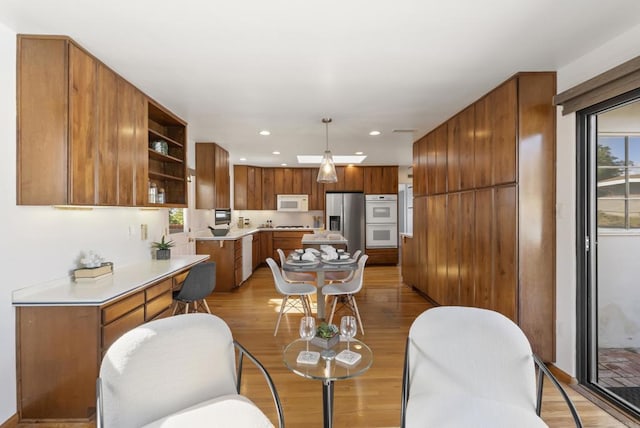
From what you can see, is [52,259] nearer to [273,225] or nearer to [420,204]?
[420,204]

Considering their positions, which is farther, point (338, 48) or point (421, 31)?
point (338, 48)

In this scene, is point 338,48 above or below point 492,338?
above

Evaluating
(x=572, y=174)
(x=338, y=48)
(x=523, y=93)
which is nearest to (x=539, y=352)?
(x=572, y=174)

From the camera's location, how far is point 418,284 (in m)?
4.88

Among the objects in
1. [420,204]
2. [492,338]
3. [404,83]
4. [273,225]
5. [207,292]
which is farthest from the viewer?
[273,225]

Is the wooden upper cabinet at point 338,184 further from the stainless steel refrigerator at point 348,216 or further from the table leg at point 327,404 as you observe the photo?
the table leg at point 327,404

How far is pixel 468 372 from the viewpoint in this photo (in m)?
1.53

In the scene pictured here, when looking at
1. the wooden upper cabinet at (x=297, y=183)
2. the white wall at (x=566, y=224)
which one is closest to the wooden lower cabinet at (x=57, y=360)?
the white wall at (x=566, y=224)

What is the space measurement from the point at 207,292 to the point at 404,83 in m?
2.67

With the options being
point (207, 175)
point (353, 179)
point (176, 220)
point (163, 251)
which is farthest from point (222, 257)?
point (353, 179)

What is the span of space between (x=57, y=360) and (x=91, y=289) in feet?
1.44

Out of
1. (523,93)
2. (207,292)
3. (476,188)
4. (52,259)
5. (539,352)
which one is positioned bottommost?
(539,352)

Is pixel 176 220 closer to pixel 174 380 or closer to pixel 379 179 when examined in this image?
pixel 174 380

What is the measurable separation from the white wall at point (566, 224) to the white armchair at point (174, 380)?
236cm
